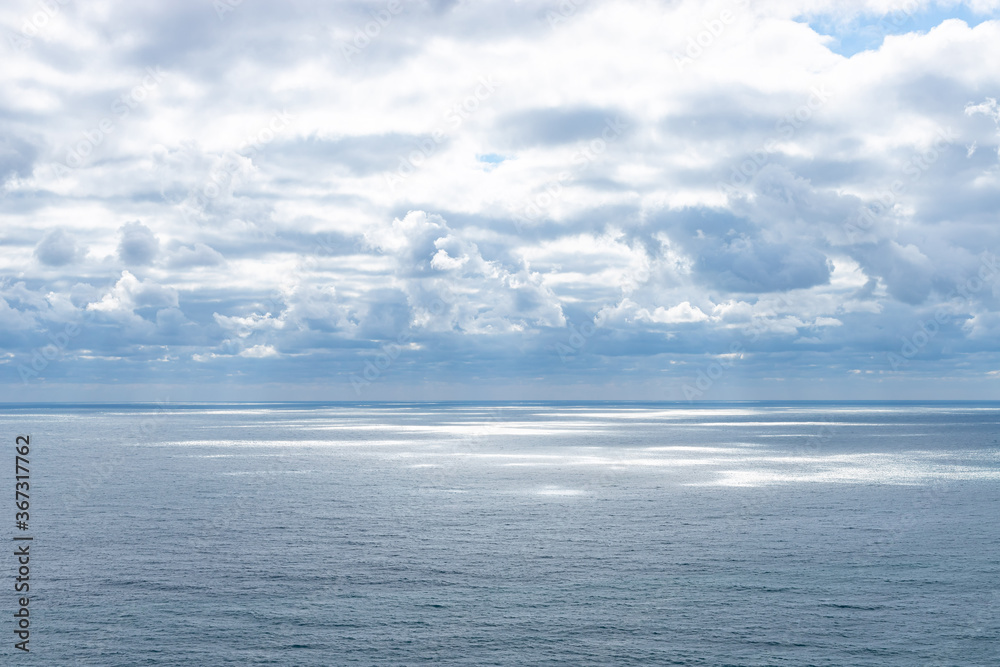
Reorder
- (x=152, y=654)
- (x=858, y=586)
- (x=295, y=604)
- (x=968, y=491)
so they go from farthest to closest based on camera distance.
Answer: (x=968, y=491), (x=858, y=586), (x=295, y=604), (x=152, y=654)

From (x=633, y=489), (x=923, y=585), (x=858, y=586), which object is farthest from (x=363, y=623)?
(x=633, y=489)

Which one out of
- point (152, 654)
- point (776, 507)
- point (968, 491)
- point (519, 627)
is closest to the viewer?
point (152, 654)

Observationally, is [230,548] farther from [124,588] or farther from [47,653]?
[47,653]

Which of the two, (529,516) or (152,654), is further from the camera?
(529,516)

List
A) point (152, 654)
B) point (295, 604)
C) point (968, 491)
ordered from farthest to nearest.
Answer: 1. point (968, 491)
2. point (295, 604)
3. point (152, 654)

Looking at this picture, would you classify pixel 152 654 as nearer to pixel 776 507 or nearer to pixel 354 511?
pixel 354 511

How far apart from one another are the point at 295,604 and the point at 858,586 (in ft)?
134

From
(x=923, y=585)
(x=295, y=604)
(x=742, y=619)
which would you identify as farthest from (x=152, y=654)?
(x=923, y=585)

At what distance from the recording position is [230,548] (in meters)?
73.2

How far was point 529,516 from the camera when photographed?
91438 millimetres

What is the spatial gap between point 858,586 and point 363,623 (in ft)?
119

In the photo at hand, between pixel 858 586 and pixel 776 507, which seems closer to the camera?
pixel 858 586

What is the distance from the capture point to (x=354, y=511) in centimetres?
9581

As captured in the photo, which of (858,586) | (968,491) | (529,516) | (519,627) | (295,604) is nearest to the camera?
(519,627)
